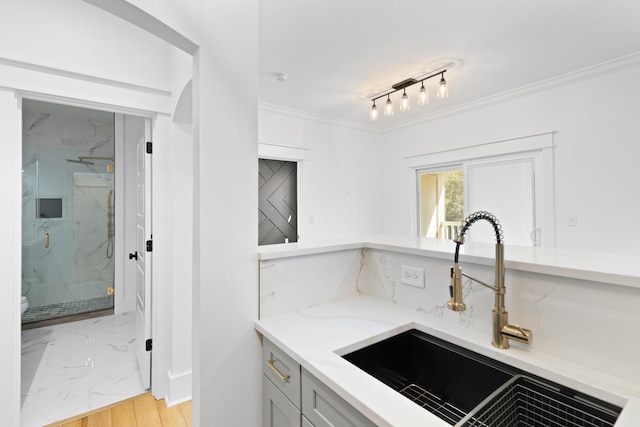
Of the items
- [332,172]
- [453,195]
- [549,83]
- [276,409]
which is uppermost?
[549,83]

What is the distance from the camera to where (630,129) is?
2.61m

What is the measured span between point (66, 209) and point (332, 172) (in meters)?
3.56

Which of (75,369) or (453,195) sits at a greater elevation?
(453,195)

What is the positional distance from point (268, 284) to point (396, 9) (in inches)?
75.3

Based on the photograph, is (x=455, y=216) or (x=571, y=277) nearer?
(x=571, y=277)

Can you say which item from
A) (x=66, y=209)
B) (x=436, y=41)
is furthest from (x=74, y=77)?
(x=66, y=209)

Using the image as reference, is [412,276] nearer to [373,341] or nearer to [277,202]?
[373,341]

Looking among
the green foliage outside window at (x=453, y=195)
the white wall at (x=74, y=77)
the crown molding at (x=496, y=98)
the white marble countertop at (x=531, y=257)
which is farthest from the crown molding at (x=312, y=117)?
the white marble countertop at (x=531, y=257)

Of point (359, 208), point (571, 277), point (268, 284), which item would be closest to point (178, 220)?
point (268, 284)

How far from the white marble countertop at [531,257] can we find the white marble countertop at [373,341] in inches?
10.6

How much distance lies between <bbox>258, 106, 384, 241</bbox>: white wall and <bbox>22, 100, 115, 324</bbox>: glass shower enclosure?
237 cm

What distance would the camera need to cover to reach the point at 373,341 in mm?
1143

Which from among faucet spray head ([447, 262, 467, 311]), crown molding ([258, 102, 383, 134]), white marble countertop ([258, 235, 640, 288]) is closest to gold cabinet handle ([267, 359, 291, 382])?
white marble countertop ([258, 235, 640, 288])

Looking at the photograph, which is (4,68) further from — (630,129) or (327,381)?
(630,129)
